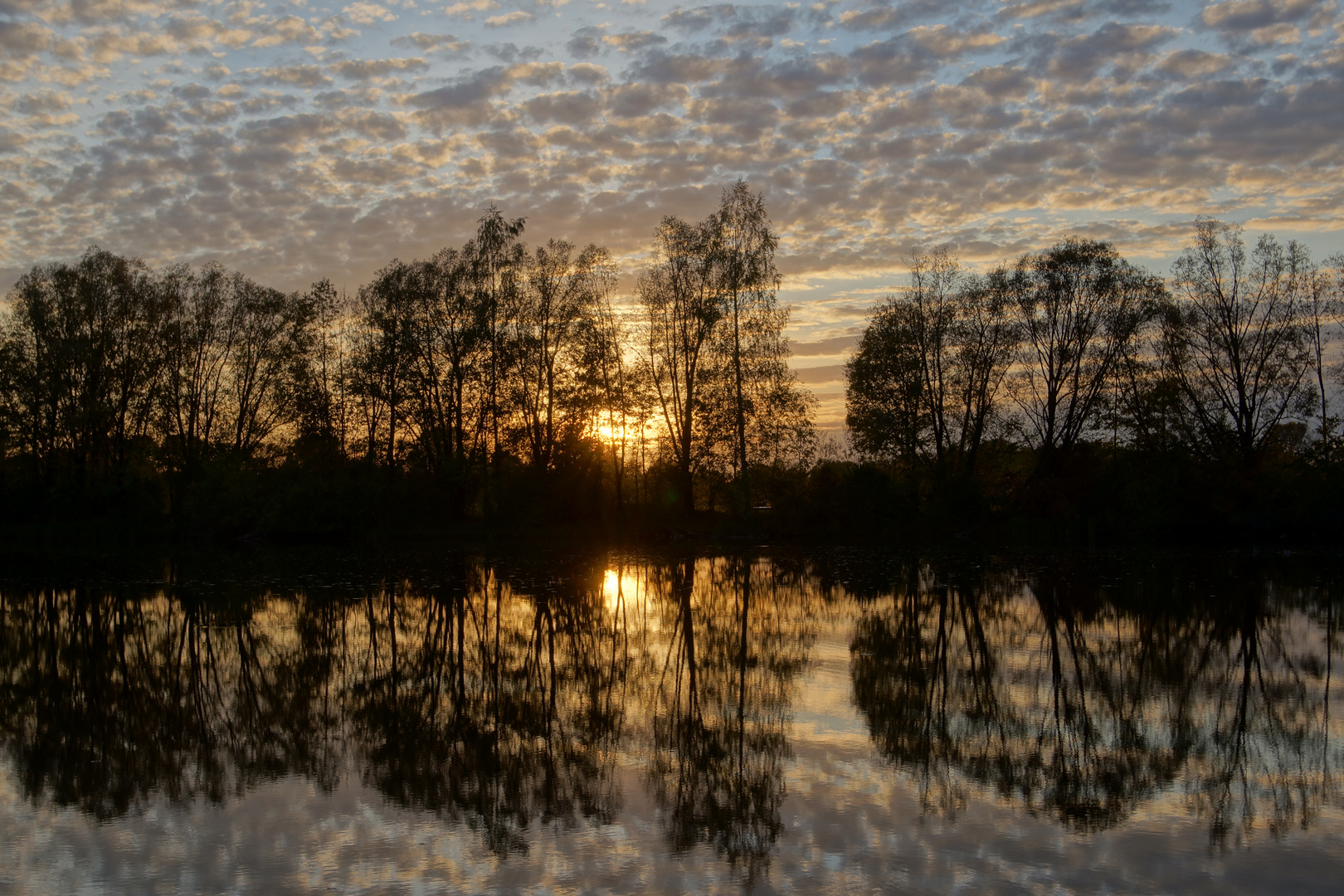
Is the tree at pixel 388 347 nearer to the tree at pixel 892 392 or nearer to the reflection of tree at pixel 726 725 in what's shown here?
the tree at pixel 892 392

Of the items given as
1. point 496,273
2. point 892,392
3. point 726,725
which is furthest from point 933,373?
point 726,725

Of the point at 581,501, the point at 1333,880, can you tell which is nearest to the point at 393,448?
the point at 581,501

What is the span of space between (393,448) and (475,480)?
6294 mm

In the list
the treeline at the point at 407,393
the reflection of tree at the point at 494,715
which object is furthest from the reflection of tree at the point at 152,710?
the treeline at the point at 407,393

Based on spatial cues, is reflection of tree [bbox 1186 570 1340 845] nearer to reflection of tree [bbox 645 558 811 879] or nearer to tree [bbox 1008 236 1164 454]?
reflection of tree [bbox 645 558 811 879]

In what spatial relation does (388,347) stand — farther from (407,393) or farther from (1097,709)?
(1097,709)

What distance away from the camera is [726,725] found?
9133 mm

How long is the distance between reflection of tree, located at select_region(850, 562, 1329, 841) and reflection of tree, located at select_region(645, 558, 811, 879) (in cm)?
102

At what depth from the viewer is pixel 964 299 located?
46.8m

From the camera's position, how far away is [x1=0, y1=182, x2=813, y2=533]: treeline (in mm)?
44656

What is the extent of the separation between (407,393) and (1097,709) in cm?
4301

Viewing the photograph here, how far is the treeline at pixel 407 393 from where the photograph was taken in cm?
4466

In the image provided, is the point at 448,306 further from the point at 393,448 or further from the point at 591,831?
the point at 591,831

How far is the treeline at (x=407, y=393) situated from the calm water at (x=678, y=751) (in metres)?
27.9
